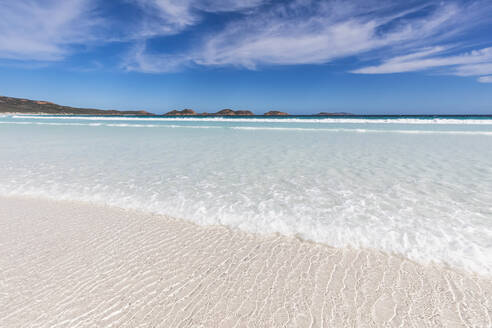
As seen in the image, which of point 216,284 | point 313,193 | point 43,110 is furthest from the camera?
point 43,110

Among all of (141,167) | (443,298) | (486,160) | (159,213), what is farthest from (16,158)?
(486,160)

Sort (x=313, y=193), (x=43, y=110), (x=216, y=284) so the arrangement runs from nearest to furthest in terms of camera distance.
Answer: (x=216, y=284)
(x=313, y=193)
(x=43, y=110)

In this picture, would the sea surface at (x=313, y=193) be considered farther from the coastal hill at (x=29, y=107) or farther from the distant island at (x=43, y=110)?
the coastal hill at (x=29, y=107)

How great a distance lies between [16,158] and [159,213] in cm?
780

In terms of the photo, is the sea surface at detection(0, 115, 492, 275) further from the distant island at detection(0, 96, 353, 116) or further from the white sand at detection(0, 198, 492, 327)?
the distant island at detection(0, 96, 353, 116)

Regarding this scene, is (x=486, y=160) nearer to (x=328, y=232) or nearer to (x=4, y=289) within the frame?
(x=328, y=232)

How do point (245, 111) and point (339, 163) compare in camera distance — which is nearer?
point (339, 163)

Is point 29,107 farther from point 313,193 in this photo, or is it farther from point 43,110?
point 313,193

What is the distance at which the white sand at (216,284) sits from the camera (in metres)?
2.03

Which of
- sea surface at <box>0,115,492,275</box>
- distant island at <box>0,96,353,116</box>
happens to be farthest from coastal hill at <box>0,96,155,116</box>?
sea surface at <box>0,115,492,275</box>

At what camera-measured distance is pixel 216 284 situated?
2.43 meters

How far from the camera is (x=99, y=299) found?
87.6 inches

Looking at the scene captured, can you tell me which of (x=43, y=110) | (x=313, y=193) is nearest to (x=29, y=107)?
(x=43, y=110)

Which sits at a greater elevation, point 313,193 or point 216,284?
point 313,193
